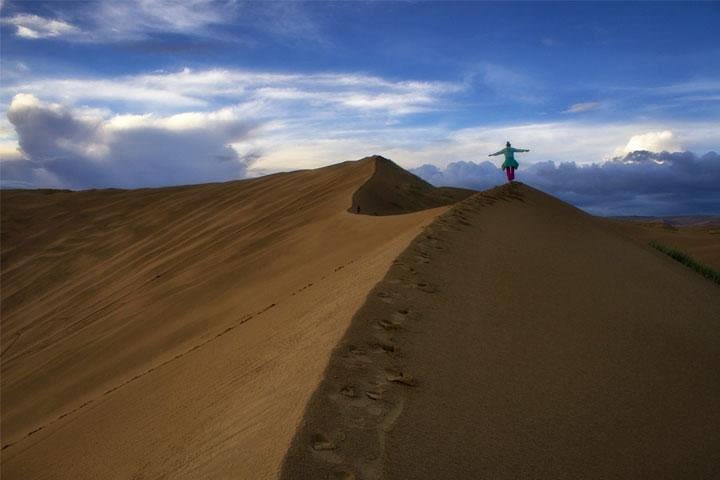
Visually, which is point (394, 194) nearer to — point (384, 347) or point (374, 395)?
point (384, 347)

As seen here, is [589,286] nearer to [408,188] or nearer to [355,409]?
[355,409]

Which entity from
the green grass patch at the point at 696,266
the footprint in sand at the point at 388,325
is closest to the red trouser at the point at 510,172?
the green grass patch at the point at 696,266

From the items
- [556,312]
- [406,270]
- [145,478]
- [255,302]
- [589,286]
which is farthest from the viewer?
[255,302]

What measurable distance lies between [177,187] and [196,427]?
18.1 metres

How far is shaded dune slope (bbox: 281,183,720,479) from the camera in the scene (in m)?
2.44

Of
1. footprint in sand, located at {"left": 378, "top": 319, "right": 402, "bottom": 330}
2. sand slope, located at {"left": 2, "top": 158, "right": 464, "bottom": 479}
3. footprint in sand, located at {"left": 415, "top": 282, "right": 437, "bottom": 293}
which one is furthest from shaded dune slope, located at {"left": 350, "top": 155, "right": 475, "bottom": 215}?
footprint in sand, located at {"left": 378, "top": 319, "right": 402, "bottom": 330}

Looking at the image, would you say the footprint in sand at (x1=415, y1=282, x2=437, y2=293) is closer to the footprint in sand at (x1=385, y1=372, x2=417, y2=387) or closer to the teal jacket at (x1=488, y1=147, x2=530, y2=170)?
the footprint in sand at (x1=385, y1=372, x2=417, y2=387)

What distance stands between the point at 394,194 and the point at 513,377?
10.2 m

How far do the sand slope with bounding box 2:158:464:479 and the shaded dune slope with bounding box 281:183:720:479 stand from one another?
239mm

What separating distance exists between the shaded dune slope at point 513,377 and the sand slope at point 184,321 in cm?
24

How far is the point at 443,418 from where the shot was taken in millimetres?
2662

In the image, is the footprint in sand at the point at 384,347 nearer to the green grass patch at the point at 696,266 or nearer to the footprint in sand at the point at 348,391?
the footprint in sand at the point at 348,391

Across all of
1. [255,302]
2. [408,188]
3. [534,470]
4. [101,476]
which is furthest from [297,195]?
[534,470]

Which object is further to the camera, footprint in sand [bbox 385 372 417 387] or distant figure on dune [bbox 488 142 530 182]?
distant figure on dune [bbox 488 142 530 182]
